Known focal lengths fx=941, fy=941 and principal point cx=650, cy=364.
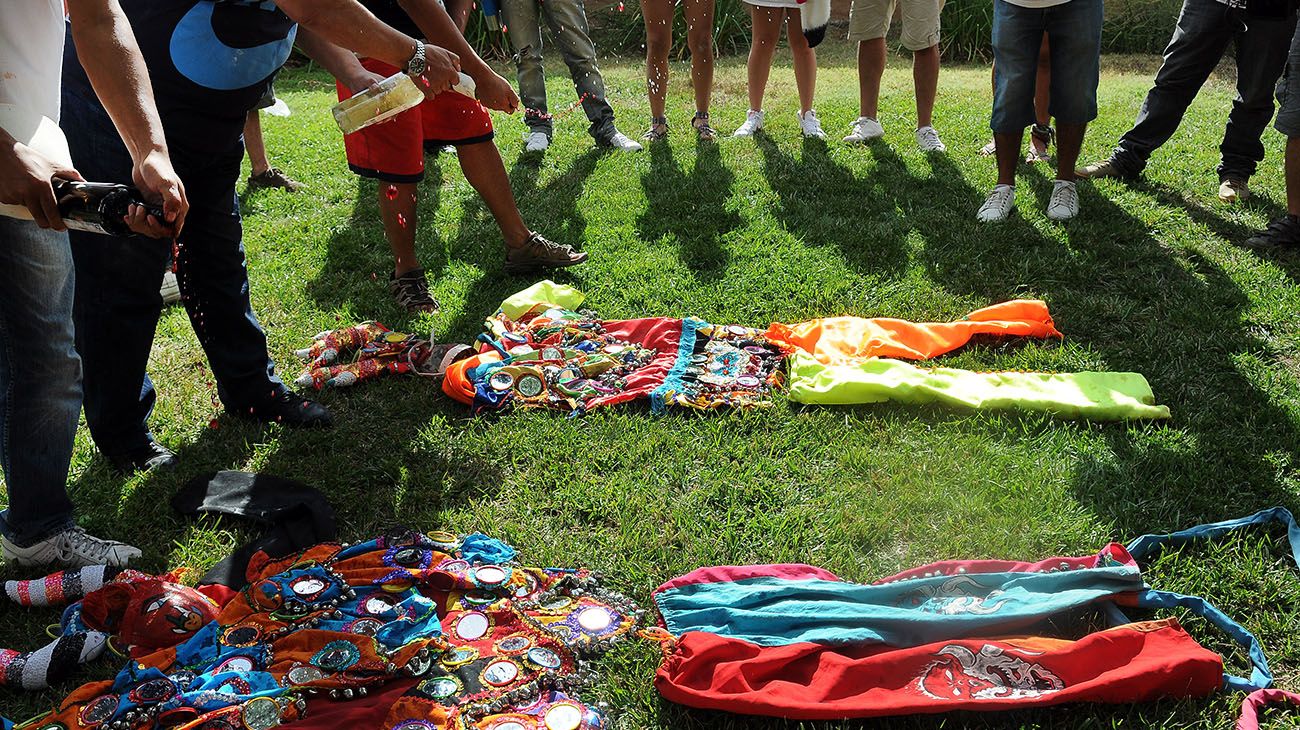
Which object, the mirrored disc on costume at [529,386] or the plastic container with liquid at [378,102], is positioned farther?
the mirrored disc on costume at [529,386]

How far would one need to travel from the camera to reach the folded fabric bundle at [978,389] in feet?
10.7

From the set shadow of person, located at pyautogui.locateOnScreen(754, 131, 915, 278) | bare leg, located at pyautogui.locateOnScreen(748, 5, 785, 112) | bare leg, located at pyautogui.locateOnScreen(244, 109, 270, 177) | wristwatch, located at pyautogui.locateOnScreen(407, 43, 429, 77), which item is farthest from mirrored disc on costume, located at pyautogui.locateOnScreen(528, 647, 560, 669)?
bare leg, located at pyautogui.locateOnScreen(748, 5, 785, 112)

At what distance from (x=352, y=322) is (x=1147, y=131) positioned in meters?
4.53

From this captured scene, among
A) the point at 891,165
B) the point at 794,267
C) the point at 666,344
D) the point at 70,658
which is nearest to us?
the point at 70,658

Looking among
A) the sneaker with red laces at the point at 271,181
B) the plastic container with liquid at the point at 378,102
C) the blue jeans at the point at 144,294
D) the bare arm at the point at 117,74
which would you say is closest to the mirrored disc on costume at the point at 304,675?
the bare arm at the point at 117,74

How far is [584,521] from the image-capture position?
116 inches

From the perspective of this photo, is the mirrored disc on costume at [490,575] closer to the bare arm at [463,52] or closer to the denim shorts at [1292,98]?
the bare arm at [463,52]

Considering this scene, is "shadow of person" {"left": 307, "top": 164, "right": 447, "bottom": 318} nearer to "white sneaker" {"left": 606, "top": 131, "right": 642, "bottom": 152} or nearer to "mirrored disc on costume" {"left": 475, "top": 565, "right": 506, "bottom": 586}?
"white sneaker" {"left": 606, "top": 131, "right": 642, "bottom": 152}

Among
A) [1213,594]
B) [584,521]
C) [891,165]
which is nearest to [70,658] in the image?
[584,521]

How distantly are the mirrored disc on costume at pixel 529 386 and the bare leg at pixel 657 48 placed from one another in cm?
354

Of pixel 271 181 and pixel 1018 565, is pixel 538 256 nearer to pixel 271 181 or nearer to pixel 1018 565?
pixel 271 181

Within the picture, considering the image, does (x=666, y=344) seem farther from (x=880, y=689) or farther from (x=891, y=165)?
(x=891, y=165)

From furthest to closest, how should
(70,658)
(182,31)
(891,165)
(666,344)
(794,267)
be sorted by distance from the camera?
1. (891,165)
2. (794,267)
3. (666,344)
4. (182,31)
5. (70,658)

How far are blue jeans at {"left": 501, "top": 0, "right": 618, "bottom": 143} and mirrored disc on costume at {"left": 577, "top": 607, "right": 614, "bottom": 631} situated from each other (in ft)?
15.0
